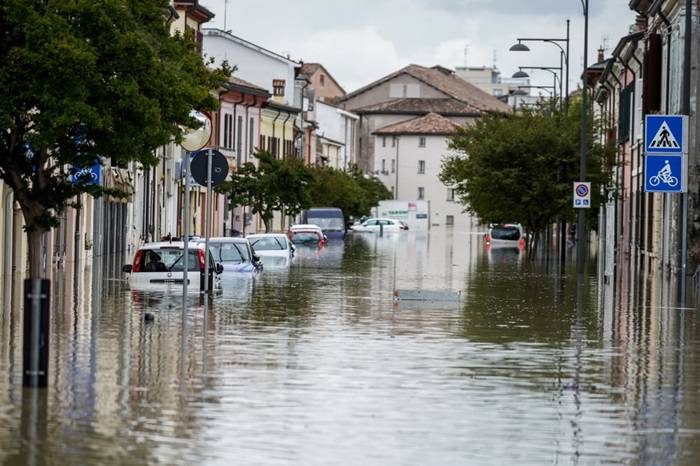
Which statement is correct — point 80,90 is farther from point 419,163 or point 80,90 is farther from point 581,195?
point 419,163

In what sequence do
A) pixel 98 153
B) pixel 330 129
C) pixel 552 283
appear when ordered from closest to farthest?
pixel 98 153 → pixel 552 283 → pixel 330 129

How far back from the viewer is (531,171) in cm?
6562

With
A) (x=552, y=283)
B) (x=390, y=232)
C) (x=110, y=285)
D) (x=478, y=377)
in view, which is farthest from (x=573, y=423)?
Result: (x=390, y=232)

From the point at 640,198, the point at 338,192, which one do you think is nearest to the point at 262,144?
the point at 338,192

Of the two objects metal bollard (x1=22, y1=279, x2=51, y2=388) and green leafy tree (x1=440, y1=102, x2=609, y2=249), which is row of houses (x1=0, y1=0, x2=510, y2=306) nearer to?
green leafy tree (x1=440, y1=102, x2=609, y2=249)

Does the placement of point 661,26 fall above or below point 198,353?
above

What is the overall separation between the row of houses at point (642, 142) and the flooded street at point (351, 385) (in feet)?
30.7

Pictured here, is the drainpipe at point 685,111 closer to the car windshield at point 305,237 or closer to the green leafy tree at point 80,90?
the green leafy tree at point 80,90

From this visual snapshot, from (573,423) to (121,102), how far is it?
1351cm

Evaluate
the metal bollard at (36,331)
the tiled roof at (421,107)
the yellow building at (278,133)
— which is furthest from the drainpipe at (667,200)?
the tiled roof at (421,107)

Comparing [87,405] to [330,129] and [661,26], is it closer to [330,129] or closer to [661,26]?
[661,26]

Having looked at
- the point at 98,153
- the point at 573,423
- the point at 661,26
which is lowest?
the point at 573,423

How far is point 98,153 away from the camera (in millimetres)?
26469

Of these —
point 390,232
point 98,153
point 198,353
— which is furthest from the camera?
point 390,232
